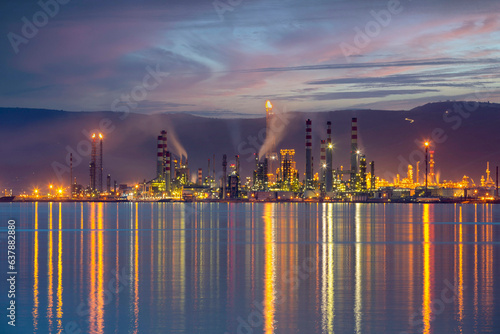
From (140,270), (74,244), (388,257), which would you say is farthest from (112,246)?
(388,257)

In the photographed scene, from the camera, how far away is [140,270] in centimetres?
2481

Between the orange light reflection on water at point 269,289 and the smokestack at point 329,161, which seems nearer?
the orange light reflection on water at point 269,289

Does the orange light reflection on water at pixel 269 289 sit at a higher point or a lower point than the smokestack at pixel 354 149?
lower

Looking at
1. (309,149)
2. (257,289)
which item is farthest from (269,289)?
(309,149)

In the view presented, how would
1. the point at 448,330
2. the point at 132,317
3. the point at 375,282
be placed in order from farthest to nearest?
the point at 375,282 → the point at 132,317 → the point at 448,330

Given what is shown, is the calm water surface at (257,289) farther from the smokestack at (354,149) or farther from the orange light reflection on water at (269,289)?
the smokestack at (354,149)

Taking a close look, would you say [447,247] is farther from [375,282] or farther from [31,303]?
[31,303]

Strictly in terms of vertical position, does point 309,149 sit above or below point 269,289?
above

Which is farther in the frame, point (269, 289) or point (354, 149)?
point (354, 149)

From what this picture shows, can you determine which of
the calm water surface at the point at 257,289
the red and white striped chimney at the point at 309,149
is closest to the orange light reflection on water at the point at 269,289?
the calm water surface at the point at 257,289

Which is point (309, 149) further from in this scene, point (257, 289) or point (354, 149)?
point (257, 289)

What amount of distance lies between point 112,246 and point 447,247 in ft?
54.4

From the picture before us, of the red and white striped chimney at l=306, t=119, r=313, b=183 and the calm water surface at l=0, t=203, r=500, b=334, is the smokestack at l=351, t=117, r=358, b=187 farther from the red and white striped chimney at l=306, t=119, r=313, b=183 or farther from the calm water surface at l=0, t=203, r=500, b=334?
the calm water surface at l=0, t=203, r=500, b=334

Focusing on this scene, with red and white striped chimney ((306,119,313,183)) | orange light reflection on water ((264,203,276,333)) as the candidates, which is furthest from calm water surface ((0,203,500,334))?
red and white striped chimney ((306,119,313,183))
